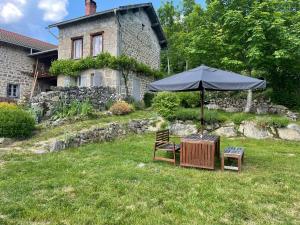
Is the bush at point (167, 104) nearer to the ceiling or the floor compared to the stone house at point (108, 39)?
nearer to the floor

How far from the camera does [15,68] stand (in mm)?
21750

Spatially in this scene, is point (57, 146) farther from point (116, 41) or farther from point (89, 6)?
point (89, 6)

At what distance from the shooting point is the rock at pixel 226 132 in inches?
466

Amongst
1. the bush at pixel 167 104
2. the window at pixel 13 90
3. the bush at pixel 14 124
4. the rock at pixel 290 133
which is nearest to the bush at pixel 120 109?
the bush at pixel 167 104

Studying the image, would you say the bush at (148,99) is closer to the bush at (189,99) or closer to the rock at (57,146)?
the bush at (189,99)

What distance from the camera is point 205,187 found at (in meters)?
5.06

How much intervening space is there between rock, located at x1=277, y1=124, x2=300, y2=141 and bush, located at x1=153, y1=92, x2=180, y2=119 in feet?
15.6

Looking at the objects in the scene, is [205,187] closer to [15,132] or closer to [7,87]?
[15,132]

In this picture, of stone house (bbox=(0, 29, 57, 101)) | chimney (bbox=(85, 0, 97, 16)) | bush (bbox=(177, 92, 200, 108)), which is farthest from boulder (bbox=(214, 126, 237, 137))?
stone house (bbox=(0, 29, 57, 101))

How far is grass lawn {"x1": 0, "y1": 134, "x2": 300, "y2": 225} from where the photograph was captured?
381cm

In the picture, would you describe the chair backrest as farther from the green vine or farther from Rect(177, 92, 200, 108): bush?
the green vine

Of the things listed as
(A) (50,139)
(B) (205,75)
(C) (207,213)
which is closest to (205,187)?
(C) (207,213)

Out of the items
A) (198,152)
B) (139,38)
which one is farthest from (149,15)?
(198,152)

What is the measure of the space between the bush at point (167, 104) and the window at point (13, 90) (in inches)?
544
